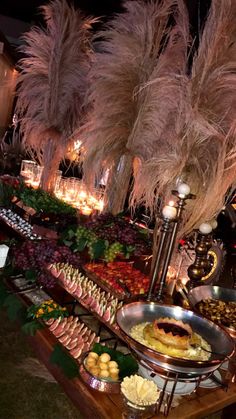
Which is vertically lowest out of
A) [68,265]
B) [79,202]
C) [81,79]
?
[68,265]

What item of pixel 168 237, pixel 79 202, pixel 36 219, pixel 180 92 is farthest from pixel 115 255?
pixel 79 202

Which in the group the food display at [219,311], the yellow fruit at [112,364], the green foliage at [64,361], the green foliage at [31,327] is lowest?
the green foliage at [31,327]

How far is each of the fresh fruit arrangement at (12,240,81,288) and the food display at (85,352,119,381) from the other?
0.77 meters

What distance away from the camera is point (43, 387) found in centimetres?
211

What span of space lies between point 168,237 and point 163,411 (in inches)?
33.6

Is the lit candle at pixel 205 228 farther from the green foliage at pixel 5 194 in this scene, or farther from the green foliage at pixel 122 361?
the green foliage at pixel 5 194

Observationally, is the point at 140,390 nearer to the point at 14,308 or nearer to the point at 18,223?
the point at 14,308

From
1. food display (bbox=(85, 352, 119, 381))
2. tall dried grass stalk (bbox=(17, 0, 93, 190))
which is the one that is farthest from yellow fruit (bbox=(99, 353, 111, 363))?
tall dried grass stalk (bbox=(17, 0, 93, 190))

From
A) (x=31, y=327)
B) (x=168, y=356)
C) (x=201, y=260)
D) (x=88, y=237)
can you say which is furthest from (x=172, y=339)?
(x=88, y=237)

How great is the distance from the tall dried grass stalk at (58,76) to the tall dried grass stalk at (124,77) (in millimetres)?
819

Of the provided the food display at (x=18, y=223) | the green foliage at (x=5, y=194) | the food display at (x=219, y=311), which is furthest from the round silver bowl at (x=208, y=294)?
the green foliage at (x=5, y=194)

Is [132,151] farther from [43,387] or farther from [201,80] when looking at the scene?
[43,387]

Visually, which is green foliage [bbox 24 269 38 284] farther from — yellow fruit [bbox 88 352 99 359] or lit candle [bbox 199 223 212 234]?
lit candle [bbox 199 223 212 234]

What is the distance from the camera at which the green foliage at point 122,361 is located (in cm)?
158
